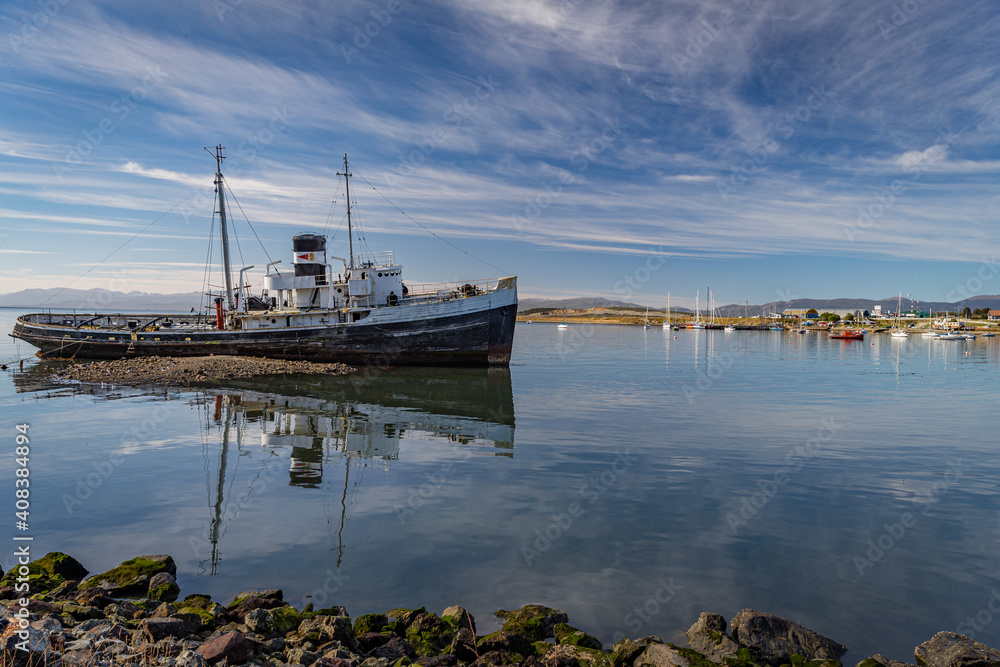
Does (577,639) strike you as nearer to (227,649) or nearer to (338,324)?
(227,649)

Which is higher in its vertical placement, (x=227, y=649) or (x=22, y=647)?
(x=22, y=647)

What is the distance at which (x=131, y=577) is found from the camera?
7434 millimetres

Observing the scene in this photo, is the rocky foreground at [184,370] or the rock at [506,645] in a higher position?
the rocky foreground at [184,370]

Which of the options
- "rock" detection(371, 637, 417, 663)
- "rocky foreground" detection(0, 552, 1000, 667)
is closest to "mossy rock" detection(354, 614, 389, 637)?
"rocky foreground" detection(0, 552, 1000, 667)

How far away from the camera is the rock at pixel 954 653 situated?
5.76 m

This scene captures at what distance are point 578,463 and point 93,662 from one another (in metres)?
10.8

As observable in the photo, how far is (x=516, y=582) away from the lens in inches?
304

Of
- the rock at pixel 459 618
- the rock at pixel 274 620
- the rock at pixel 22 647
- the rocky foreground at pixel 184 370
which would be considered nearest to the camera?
the rock at pixel 22 647

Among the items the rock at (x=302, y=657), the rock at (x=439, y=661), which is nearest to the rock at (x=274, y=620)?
the rock at (x=302, y=657)

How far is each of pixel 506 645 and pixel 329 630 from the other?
1.90 metres

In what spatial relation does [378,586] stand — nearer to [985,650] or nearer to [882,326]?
[985,650]

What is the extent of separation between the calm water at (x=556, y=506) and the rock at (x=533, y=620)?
321 mm

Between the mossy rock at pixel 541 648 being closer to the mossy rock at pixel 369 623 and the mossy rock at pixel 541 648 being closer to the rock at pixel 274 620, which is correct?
the mossy rock at pixel 369 623

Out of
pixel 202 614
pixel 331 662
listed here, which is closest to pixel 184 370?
pixel 202 614
